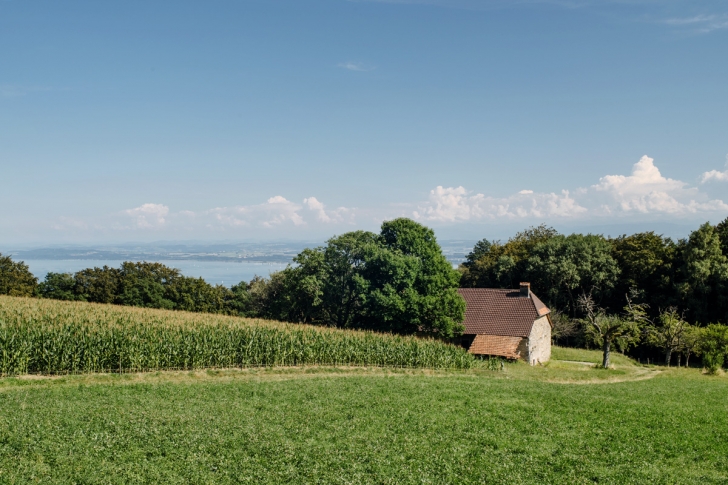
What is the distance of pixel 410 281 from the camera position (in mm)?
46375

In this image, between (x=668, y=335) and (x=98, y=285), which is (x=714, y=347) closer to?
(x=668, y=335)

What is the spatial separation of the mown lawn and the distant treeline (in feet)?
72.8

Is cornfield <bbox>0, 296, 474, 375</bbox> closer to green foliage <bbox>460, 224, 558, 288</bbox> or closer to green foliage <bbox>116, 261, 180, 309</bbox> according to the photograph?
green foliage <bbox>116, 261, 180, 309</bbox>

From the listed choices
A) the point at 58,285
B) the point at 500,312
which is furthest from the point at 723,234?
the point at 58,285

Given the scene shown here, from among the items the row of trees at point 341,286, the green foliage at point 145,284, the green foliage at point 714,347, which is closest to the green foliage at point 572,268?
the green foliage at point 714,347

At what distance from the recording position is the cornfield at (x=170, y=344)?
24.8 m

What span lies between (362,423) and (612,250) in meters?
57.5

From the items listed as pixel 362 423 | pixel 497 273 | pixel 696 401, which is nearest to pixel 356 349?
pixel 362 423

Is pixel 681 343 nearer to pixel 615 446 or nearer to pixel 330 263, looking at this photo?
pixel 330 263

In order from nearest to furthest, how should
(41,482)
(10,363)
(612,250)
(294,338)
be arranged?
(41,482) < (10,363) < (294,338) < (612,250)

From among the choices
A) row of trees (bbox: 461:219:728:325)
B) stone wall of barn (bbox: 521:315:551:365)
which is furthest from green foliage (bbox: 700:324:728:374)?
stone wall of barn (bbox: 521:315:551:365)

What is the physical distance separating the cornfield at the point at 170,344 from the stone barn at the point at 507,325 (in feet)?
18.9

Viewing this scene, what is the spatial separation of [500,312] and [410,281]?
893 cm

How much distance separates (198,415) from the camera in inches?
681
